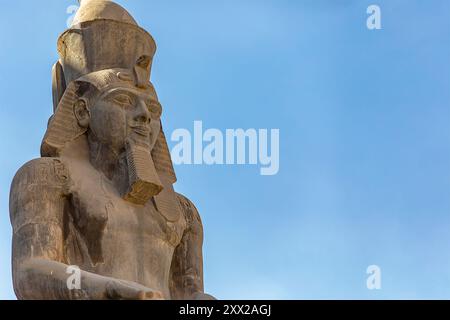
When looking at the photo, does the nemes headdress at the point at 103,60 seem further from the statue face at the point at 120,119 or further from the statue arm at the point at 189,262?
the statue arm at the point at 189,262

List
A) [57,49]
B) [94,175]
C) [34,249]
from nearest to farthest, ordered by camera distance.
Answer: [34,249]
[94,175]
[57,49]

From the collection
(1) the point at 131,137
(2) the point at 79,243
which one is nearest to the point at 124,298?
(2) the point at 79,243

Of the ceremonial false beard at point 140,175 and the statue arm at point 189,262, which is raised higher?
the ceremonial false beard at point 140,175

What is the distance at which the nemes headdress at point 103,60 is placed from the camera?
1229 cm

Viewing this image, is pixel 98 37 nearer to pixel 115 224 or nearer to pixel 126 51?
pixel 126 51

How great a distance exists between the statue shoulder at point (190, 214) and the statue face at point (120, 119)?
659 mm

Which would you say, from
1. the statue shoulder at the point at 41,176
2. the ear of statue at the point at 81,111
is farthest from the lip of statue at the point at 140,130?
the statue shoulder at the point at 41,176

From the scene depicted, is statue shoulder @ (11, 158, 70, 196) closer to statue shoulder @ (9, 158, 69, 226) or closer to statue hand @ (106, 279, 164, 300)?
statue shoulder @ (9, 158, 69, 226)

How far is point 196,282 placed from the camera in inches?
482

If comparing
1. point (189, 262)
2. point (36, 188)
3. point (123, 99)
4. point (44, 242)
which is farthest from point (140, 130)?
point (44, 242)

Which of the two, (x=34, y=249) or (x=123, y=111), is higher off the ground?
(x=123, y=111)

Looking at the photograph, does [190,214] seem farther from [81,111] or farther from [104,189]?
[81,111]

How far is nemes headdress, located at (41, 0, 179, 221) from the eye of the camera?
12.3 metres
